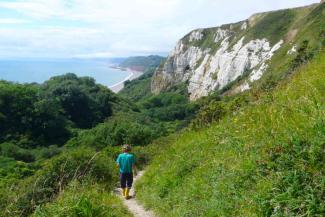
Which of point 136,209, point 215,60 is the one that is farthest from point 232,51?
point 136,209

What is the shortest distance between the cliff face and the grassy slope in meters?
81.4

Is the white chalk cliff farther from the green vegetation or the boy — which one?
the boy

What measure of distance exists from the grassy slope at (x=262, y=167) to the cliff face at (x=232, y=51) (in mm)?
81352

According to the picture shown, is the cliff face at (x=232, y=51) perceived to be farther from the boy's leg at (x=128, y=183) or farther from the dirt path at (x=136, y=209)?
the dirt path at (x=136, y=209)

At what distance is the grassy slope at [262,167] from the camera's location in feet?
16.5

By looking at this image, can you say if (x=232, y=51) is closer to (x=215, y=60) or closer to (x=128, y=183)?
(x=215, y=60)

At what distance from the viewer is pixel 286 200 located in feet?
16.1

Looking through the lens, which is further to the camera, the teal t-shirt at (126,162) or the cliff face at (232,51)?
the cliff face at (232,51)

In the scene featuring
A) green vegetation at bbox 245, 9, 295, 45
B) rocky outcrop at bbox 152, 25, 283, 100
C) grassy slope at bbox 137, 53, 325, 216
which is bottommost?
rocky outcrop at bbox 152, 25, 283, 100

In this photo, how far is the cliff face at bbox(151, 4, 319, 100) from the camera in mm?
110812

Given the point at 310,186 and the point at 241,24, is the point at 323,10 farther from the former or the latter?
the point at 310,186

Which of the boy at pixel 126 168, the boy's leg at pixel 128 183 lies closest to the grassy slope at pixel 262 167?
the boy's leg at pixel 128 183

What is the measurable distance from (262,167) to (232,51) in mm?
124254

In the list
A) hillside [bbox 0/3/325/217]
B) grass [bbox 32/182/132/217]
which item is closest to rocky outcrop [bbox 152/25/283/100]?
hillside [bbox 0/3/325/217]
